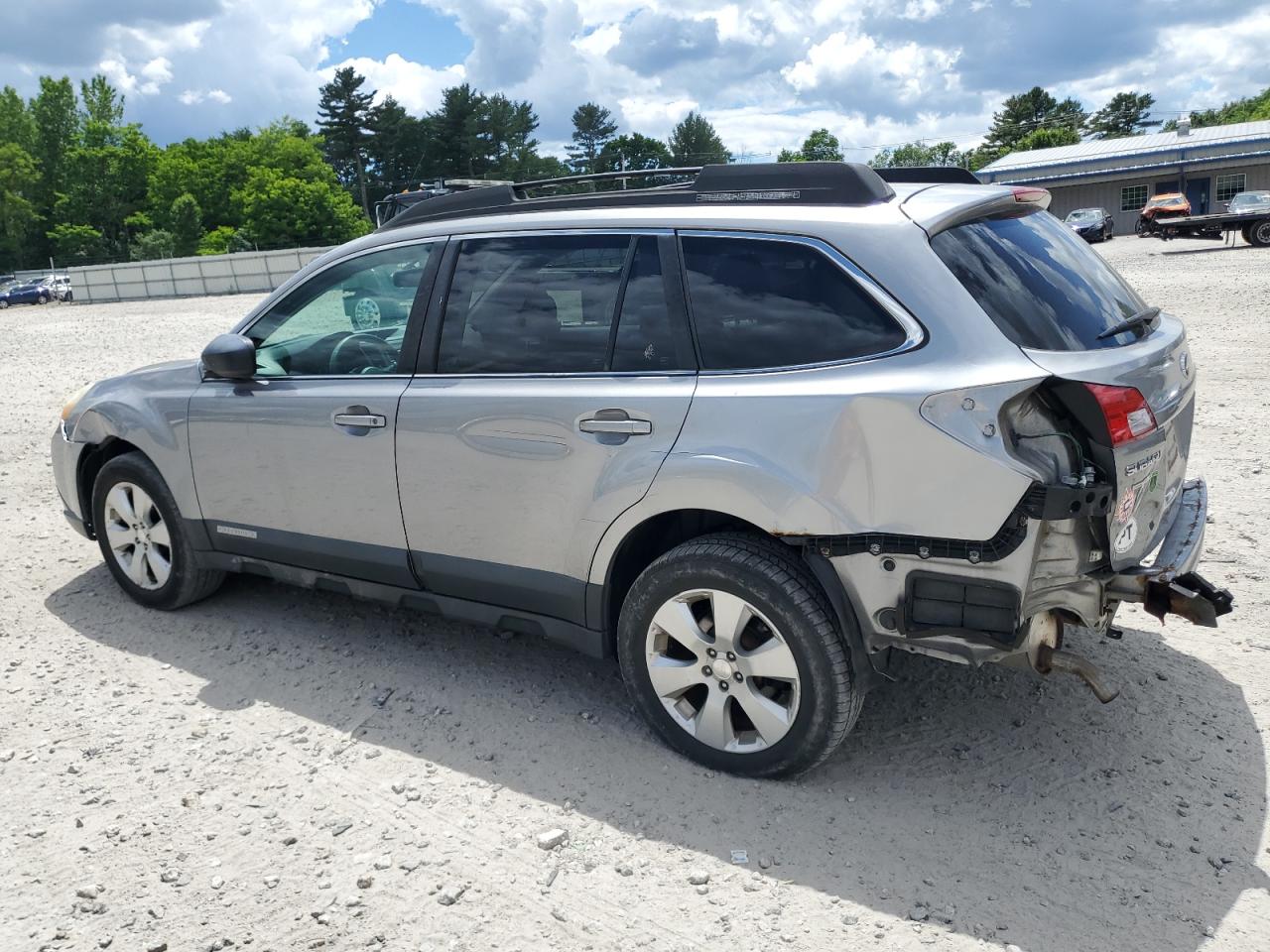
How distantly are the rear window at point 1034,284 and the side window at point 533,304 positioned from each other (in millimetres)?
1164

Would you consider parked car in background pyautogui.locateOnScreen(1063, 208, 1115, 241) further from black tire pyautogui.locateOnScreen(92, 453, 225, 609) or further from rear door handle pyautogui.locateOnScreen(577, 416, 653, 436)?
rear door handle pyautogui.locateOnScreen(577, 416, 653, 436)

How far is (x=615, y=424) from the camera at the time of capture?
3.51 meters

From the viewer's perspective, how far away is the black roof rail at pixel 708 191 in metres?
3.43

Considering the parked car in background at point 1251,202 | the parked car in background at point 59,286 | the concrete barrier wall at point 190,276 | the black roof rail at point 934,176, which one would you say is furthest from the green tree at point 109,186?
the black roof rail at point 934,176

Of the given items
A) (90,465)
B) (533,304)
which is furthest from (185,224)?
(533,304)

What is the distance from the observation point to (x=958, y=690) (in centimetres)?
413

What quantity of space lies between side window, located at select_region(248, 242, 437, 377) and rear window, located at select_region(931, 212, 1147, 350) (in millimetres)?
2076

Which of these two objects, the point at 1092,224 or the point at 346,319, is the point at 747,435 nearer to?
the point at 346,319

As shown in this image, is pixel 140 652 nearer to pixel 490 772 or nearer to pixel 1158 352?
pixel 490 772

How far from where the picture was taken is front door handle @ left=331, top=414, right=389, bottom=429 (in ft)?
13.5

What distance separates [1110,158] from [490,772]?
5765 centimetres

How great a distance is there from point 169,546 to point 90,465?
77 centimetres

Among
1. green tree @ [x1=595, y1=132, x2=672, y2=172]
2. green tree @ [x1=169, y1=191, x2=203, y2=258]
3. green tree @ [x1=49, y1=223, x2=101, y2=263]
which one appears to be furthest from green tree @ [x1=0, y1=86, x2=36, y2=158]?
green tree @ [x1=595, y1=132, x2=672, y2=172]

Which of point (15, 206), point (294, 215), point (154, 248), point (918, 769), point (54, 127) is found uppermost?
point (54, 127)
